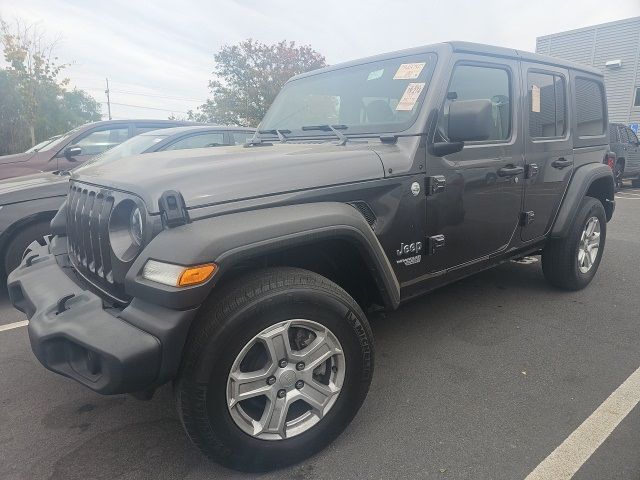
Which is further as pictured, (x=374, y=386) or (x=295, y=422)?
(x=374, y=386)

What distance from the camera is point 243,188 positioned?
198 centimetres

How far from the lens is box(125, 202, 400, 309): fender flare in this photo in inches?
68.3

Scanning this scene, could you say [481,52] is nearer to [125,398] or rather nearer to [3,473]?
[125,398]

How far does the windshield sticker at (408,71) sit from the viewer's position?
2.82 metres

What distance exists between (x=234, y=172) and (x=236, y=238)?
36 centimetres

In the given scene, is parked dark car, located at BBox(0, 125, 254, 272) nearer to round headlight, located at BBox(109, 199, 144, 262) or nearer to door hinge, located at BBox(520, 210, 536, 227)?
round headlight, located at BBox(109, 199, 144, 262)

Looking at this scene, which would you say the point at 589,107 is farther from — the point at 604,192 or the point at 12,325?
the point at 12,325

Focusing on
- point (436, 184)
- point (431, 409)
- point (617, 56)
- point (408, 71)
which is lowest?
point (431, 409)

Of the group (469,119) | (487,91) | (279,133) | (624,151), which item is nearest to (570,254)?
(487,91)

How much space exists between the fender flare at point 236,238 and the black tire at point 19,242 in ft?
9.31

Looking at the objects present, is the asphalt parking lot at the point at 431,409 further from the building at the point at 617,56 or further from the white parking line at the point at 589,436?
the building at the point at 617,56

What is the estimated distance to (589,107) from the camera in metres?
4.14

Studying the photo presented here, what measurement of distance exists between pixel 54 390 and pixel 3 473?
0.72m

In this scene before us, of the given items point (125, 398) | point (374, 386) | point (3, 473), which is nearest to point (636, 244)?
point (374, 386)
